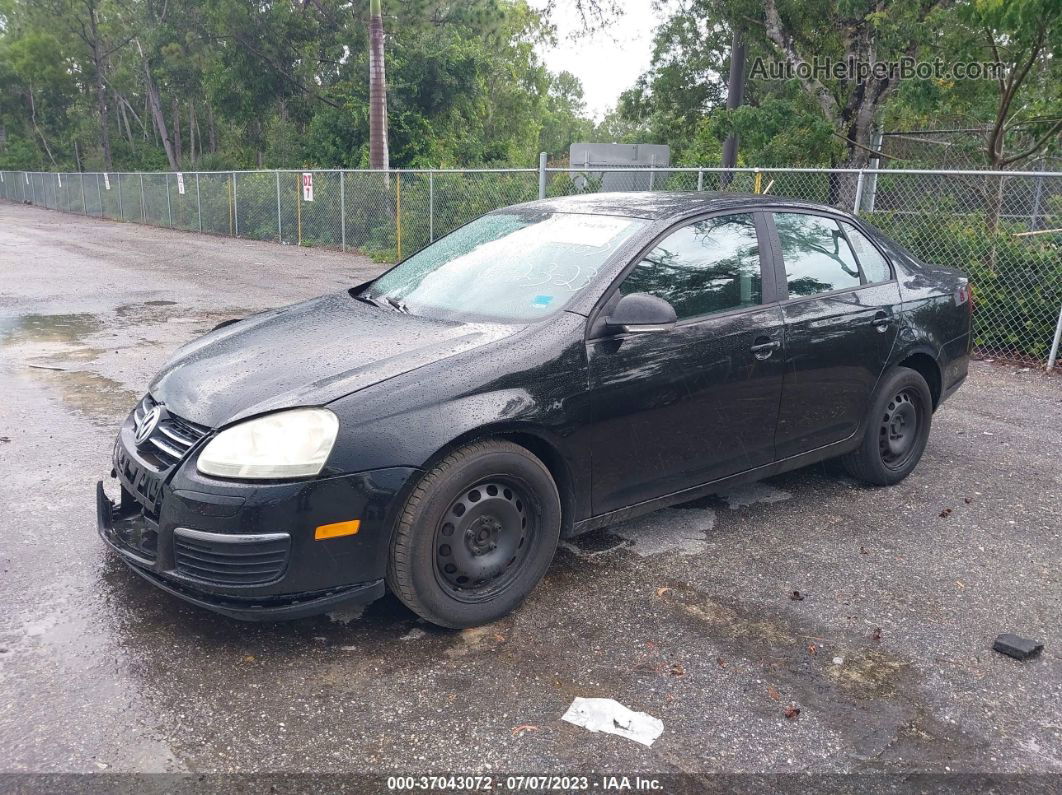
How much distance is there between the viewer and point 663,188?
14.6 m

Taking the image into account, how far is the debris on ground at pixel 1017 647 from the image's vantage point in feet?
10.9

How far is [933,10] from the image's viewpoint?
11.7 m

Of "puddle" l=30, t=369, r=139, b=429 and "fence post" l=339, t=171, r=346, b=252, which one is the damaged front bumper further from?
"fence post" l=339, t=171, r=346, b=252

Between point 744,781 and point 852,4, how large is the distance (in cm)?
1209

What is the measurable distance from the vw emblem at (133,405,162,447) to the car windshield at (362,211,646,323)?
1.20 metres

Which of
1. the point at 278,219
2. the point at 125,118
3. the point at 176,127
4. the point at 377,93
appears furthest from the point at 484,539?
the point at 125,118

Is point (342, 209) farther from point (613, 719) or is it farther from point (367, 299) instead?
point (613, 719)

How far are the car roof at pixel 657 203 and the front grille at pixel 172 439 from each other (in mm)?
2207

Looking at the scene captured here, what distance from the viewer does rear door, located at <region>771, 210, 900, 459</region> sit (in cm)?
438

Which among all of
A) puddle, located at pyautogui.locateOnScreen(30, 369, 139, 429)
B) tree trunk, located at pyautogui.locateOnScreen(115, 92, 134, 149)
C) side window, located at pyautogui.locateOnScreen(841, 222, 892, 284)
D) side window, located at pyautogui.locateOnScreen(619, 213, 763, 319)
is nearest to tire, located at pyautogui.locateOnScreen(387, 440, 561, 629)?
side window, located at pyautogui.locateOnScreen(619, 213, 763, 319)

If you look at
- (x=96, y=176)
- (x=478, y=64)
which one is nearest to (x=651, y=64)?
(x=478, y=64)

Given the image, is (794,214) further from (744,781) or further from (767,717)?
(744,781)

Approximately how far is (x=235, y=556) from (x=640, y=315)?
1.79 meters
